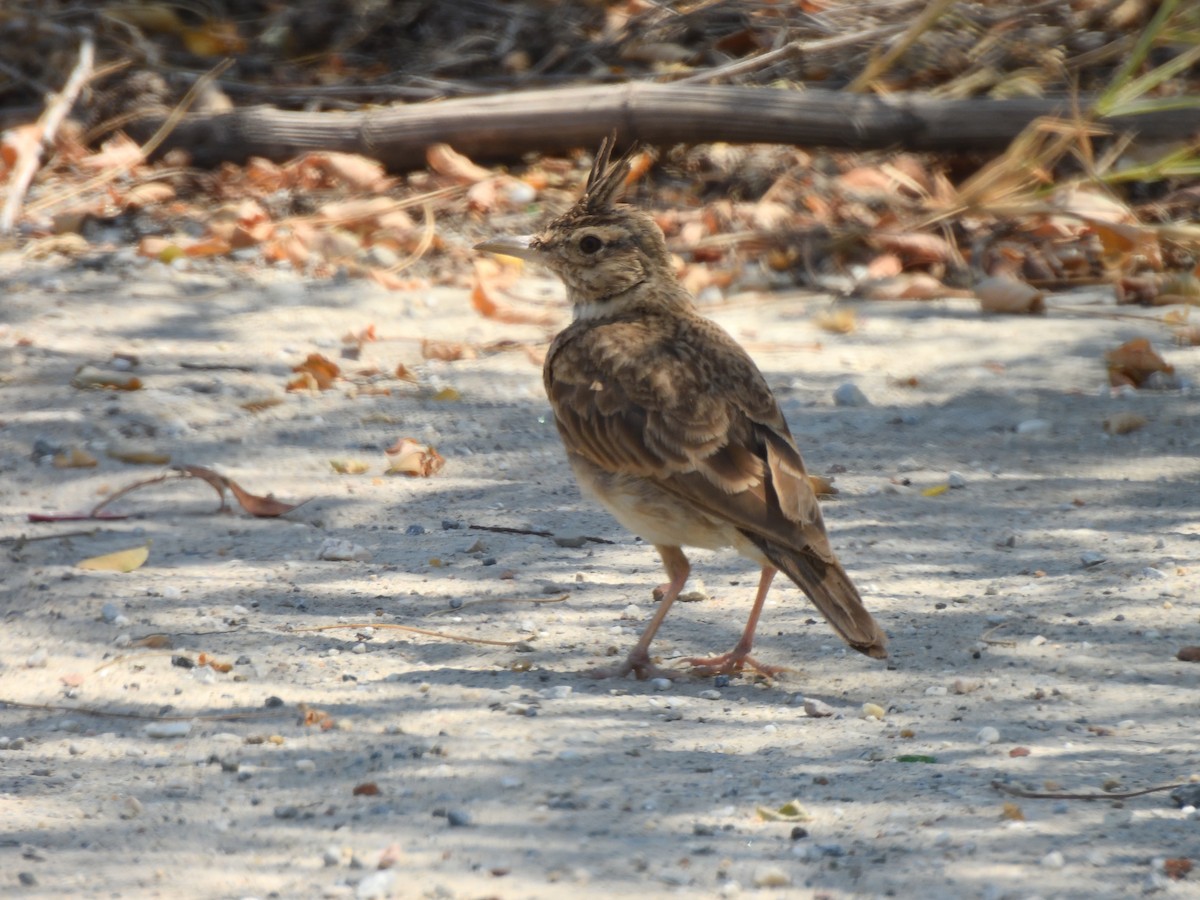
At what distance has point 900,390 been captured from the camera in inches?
302

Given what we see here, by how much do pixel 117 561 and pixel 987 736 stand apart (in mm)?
2970

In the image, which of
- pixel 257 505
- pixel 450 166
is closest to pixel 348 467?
pixel 257 505

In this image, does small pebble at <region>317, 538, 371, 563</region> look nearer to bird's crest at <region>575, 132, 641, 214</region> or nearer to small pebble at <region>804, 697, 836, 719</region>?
bird's crest at <region>575, 132, 641, 214</region>

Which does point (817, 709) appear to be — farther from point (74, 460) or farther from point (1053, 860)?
point (74, 460)

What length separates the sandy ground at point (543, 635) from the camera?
373 cm

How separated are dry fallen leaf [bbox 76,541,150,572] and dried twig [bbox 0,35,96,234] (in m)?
4.34

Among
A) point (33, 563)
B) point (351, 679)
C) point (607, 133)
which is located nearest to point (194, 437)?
point (33, 563)

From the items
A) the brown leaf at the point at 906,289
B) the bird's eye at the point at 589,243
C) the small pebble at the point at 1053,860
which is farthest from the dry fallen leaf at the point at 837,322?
the small pebble at the point at 1053,860

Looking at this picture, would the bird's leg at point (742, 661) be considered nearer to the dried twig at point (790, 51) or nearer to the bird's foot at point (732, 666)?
the bird's foot at point (732, 666)

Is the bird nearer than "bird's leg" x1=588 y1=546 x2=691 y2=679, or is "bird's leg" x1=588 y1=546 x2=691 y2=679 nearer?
the bird

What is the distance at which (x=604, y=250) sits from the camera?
579 centimetres

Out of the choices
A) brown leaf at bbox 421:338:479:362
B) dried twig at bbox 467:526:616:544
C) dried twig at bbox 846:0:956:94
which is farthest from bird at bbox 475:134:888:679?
dried twig at bbox 846:0:956:94

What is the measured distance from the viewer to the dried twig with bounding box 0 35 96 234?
959cm

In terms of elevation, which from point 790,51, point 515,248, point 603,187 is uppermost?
point 603,187
